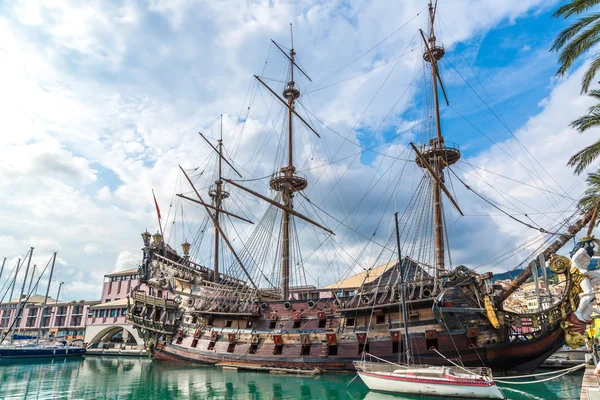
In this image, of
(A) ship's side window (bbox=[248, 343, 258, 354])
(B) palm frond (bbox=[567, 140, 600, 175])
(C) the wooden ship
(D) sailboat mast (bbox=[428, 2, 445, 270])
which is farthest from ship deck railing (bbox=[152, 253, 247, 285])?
(B) palm frond (bbox=[567, 140, 600, 175])

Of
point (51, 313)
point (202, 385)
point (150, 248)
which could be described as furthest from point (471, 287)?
point (51, 313)

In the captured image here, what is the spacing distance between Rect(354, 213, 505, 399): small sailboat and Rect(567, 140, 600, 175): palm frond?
1079cm

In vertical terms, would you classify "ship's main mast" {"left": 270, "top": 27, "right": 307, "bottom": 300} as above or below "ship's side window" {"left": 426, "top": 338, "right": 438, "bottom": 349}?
above

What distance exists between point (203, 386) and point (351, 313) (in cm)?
982

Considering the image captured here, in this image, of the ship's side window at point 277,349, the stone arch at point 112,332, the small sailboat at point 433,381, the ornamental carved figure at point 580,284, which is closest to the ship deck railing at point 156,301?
the ship's side window at point 277,349

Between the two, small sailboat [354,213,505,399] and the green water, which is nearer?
small sailboat [354,213,505,399]

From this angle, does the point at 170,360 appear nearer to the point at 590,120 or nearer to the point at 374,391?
the point at 374,391

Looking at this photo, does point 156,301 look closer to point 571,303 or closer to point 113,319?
point 113,319

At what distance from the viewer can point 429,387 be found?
1634 cm

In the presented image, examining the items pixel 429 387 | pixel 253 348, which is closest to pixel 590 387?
pixel 429 387

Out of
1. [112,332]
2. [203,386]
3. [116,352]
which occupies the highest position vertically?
[112,332]

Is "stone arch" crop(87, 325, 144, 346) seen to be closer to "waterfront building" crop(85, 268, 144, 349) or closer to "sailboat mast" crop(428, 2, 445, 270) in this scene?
"waterfront building" crop(85, 268, 144, 349)

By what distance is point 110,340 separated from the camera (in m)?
54.6

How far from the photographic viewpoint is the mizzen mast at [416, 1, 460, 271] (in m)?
26.2
